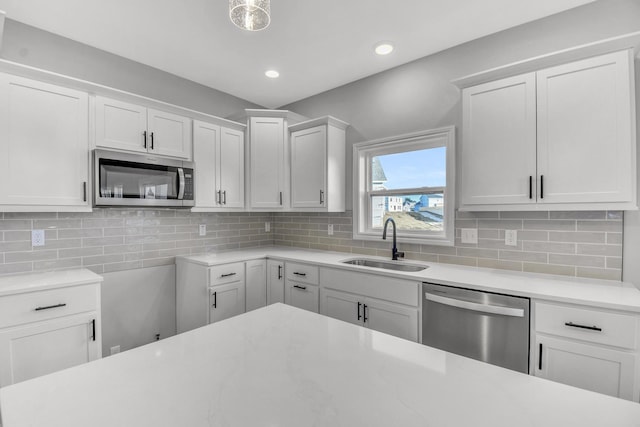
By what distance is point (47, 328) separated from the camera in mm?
2027

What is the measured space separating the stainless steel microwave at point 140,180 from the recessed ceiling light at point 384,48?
6.56 feet

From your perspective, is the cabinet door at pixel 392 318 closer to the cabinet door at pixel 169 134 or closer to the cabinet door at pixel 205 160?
the cabinet door at pixel 205 160

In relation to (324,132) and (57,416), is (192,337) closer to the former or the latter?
(57,416)

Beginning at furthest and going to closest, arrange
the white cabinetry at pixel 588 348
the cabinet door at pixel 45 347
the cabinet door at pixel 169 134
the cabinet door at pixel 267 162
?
1. the cabinet door at pixel 267 162
2. the cabinet door at pixel 169 134
3. the cabinet door at pixel 45 347
4. the white cabinetry at pixel 588 348

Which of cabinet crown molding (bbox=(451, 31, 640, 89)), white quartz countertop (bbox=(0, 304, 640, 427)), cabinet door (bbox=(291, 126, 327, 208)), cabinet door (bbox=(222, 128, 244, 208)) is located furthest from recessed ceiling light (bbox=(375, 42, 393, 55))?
white quartz countertop (bbox=(0, 304, 640, 427))

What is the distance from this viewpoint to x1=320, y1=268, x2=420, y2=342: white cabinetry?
232cm

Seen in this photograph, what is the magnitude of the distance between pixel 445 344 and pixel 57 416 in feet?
6.82

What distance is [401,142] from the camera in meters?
3.07

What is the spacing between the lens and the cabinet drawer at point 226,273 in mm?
2904

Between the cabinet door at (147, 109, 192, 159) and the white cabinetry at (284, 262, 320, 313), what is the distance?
4.92 feet

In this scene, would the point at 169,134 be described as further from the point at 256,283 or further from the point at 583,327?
the point at 583,327

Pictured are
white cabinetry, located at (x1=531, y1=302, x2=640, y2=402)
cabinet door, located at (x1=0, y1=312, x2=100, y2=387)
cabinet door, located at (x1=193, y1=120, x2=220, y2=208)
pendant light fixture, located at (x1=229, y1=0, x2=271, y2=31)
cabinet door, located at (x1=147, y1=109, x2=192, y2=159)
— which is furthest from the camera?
cabinet door, located at (x1=193, y1=120, x2=220, y2=208)

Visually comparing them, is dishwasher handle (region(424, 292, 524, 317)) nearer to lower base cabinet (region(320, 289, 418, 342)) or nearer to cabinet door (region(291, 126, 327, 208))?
lower base cabinet (region(320, 289, 418, 342))

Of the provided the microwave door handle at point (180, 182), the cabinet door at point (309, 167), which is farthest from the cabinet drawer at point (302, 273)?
the microwave door handle at point (180, 182)
